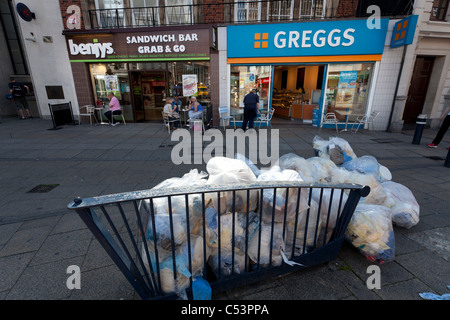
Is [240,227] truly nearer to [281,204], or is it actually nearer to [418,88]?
[281,204]

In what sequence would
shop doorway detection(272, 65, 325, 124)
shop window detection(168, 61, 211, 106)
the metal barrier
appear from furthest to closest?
shop doorway detection(272, 65, 325, 124) < shop window detection(168, 61, 211, 106) < the metal barrier

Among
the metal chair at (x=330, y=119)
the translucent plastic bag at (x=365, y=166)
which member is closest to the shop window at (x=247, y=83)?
the metal chair at (x=330, y=119)

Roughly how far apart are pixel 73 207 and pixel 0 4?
18.0 metres

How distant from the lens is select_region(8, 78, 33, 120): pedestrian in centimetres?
1148

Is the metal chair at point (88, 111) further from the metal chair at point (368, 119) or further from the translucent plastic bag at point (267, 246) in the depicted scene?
→ the metal chair at point (368, 119)

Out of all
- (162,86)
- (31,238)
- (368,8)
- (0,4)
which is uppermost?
(0,4)

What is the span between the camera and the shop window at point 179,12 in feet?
31.9

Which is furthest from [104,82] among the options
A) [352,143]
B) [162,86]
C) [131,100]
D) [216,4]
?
[352,143]

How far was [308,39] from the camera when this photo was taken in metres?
9.09

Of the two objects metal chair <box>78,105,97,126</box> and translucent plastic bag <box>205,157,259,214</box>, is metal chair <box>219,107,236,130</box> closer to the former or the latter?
metal chair <box>78,105,97,126</box>

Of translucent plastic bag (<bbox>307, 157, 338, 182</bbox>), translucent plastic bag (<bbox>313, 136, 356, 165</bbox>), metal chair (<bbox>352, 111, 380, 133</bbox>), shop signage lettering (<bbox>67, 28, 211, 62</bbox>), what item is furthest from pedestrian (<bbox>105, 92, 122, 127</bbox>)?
metal chair (<bbox>352, 111, 380, 133</bbox>)

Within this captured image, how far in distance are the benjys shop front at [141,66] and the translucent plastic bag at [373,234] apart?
29.4 feet

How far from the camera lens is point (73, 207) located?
1293 mm
